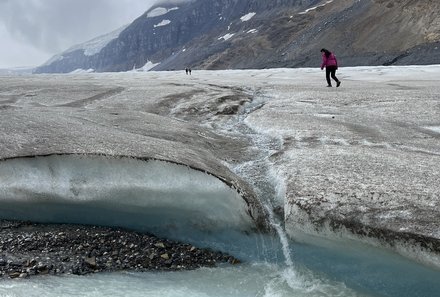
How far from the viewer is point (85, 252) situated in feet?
25.6

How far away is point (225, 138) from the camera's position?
44.9 ft

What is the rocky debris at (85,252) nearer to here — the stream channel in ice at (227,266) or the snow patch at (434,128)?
the stream channel in ice at (227,266)

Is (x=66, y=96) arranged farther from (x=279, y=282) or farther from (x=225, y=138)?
(x=279, y=282)

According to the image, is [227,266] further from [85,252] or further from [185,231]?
[85,252]

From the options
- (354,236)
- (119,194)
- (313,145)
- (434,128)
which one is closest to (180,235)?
(119,194)

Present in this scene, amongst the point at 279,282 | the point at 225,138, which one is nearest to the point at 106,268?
the point at 279,282

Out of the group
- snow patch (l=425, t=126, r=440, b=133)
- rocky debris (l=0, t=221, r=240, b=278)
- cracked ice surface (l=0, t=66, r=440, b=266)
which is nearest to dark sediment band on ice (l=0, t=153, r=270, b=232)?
cracked ice surface (l=0, t=66, r=440, b=266)

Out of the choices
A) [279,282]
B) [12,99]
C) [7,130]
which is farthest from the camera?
[12,99]

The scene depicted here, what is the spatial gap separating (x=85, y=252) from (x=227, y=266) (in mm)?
2598

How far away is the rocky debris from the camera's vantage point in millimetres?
7352

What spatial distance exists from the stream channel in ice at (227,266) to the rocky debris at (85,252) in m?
0.22

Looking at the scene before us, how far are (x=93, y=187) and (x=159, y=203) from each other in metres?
1.38

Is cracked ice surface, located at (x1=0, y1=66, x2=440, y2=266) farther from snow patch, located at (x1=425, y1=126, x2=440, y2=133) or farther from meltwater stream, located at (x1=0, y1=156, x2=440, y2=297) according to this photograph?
meltwater stream, located at (x1=0, y1=156, x2=440, y2=297)

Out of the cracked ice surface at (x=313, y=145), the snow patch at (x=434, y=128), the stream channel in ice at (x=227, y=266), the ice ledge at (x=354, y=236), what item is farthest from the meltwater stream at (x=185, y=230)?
the snow patch at (x=434, y=128)
